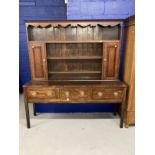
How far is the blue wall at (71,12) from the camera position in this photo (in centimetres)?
258

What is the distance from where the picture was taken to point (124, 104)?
240 centimetres

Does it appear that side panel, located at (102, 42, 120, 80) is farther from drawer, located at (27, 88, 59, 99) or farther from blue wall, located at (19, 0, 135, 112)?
drawer, located at (27, 88, 59, 99)

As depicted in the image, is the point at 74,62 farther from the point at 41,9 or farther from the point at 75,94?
the point at 41,9

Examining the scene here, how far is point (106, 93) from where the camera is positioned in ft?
7.63

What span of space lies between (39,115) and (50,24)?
1597mm

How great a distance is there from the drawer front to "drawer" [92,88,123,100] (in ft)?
0.31

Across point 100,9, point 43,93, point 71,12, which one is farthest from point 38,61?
point 100,9

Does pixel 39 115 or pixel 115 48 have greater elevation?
pixel 115 48

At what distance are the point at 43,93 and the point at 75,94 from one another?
1.52 ft

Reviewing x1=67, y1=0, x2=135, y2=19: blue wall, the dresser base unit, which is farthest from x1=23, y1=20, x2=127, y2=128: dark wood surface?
x1=67, y1=0, x2=135, y2=19: blue wall

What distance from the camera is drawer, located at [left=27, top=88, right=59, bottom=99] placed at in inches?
91.4

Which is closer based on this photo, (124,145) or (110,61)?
(124,145)

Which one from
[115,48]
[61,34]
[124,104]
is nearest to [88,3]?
[61,34]
